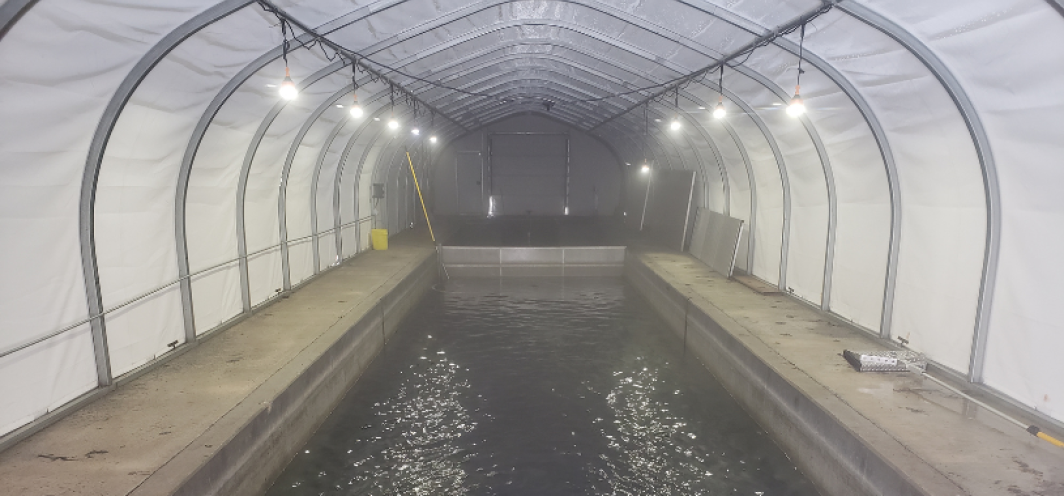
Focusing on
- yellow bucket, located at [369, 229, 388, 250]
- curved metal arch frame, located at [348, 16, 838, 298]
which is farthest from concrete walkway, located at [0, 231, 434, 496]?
yellow bucket, located at [369, 229, 388, 250]

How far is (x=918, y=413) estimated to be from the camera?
561 centimetres

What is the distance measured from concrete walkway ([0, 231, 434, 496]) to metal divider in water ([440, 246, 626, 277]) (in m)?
6.98

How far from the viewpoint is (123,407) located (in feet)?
18.7

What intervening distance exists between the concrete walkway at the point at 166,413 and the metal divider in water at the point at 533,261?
6.98 m

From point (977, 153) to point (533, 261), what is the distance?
11.5 metres

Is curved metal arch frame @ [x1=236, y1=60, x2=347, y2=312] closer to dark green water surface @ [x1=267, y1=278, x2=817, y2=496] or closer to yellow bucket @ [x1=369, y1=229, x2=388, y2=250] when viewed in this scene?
dark green water surface @ [x1=267, y1=278, x2=817, y2=496]

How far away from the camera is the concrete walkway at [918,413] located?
14.8ft

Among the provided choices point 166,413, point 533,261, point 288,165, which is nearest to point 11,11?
point 166,413

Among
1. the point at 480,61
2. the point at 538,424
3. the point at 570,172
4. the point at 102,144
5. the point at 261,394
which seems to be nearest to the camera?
the point at 102,144

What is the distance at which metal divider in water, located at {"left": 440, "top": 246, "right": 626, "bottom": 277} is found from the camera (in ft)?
53.9

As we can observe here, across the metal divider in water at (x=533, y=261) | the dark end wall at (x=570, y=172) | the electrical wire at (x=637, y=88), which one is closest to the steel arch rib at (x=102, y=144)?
the electrical wire at (x=637, y=88)

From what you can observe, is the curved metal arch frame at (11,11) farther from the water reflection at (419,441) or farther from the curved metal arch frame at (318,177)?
the curved metal arch frame at (318,177)

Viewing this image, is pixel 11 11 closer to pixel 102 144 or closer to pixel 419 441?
pixel 102 144

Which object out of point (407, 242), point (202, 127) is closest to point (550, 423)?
Answer: point (202, 127)
